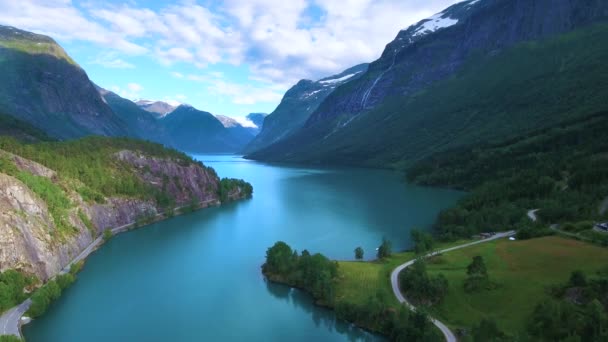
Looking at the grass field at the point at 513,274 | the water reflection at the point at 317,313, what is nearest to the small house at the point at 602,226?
the grass field at the point at 513,274

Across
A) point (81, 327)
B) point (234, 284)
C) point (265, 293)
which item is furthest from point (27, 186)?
point (265, 293)

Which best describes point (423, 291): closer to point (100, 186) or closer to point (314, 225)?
point (314, 225)

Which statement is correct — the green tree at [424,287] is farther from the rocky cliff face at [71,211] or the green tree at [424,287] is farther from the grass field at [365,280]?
the rocky cliff face at [71,211]

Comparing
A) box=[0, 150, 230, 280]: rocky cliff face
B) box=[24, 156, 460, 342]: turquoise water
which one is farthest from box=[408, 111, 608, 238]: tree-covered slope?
box=[0, 150, 230, 280]: rocky cliff face

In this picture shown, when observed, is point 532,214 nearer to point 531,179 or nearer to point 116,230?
point 531,179

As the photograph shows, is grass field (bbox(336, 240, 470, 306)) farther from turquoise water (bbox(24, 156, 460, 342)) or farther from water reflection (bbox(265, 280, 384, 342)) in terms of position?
turquoise water (bbox(24, 156, 460, 342))

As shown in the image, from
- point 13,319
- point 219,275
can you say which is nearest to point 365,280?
point 219,275

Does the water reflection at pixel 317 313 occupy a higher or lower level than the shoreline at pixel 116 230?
higher
